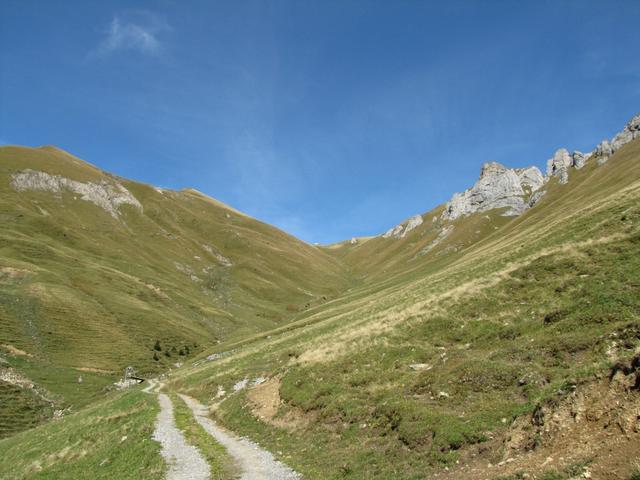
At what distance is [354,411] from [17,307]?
67.9 m

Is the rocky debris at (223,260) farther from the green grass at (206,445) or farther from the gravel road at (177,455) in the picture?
the gravel road at (177,455)

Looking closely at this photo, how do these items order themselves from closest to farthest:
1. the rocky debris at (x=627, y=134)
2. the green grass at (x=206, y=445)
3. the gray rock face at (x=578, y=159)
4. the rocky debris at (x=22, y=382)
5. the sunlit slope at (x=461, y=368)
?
1. the sunlit slope at (x=461, y=368)
2. the green grass at (x=206, y=445)
3. the rocky debris at (x=22, y=382)
4. the rocky debris at (x=627, y=134)
5. the gray rock face at (x=578, y=159)

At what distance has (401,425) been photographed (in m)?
18.4

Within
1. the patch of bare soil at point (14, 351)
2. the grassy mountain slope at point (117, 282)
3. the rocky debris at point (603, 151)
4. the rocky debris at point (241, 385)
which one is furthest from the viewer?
the rocky debris at point (603, 151)

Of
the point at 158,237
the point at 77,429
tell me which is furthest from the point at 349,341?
the point at 158,237

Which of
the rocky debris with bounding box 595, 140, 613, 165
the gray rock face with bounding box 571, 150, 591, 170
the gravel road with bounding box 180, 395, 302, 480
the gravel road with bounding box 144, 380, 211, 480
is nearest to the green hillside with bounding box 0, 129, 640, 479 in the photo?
the gravel road with bounding box 180, 395, 302, 480

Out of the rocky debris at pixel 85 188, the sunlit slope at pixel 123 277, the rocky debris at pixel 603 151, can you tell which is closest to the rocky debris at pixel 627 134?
the rocky debris at pixel 603 151

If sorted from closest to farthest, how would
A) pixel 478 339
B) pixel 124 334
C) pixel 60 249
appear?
pixel 478 339
pixel 124 334
pixel 60 249

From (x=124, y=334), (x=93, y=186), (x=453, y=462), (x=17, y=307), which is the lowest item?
(x=453, y=462)

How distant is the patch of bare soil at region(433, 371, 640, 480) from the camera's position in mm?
9930

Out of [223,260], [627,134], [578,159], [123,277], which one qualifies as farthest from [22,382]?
[578,159]

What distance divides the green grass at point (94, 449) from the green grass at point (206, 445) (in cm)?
202

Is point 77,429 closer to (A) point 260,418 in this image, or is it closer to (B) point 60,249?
(A) point 260,418

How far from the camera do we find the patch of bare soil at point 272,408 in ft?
78.7
